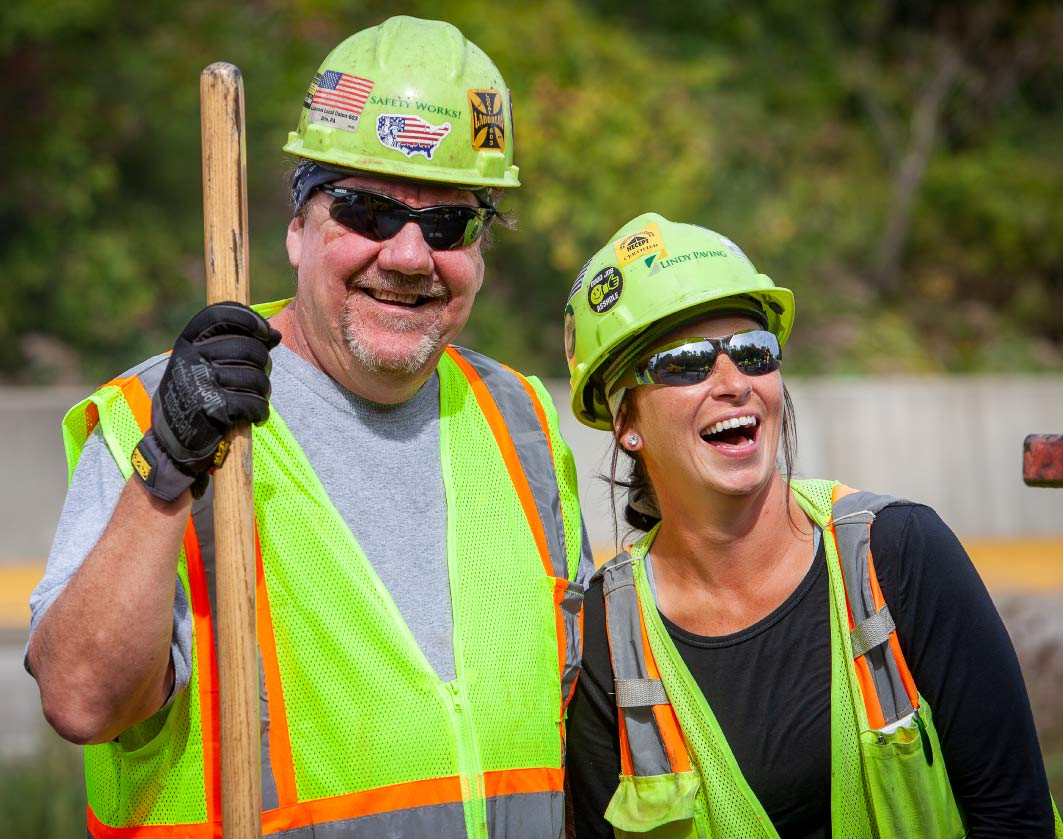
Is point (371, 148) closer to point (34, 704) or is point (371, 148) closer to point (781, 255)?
point (34, 704)

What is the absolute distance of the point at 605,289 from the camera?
3.21m

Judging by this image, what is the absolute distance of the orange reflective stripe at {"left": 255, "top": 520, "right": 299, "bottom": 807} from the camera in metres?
2.66

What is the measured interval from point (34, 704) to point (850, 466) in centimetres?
586

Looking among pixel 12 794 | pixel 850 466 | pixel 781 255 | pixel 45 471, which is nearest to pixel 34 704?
pixel 12 794

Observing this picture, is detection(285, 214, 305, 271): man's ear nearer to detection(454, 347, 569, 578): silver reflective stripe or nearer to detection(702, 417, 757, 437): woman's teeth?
detection(454, 347, 569, 578): silver reflective stripe

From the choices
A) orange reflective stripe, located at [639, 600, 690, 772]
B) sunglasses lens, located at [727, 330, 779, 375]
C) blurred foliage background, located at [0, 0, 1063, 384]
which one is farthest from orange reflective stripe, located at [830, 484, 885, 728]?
blurred foliage background, located at [0, 0, 1063, 384]

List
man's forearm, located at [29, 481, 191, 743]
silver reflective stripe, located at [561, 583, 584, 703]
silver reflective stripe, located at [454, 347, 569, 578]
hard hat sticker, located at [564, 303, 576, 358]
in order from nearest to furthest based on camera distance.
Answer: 1. man's forearm, located at [29, 481, 191, 743]
2. silver reflective stripe, located at [561, 583, 584, 703]
3. silver reflective stripe, located at [454, 347, 569, 578]
4. hard hat sticker, located at [564, 303, 576, 358]

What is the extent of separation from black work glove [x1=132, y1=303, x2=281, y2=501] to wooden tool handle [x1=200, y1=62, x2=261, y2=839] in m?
0.07

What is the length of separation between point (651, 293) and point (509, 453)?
0.53 metres

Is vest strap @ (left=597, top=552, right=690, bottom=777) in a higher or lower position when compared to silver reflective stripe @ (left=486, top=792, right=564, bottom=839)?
higher

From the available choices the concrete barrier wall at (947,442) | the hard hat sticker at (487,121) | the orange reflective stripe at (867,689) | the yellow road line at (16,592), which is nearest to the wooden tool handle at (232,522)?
the hard hat sticker at (487,121)

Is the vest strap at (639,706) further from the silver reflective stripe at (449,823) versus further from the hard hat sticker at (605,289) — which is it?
the hard hat sticker at (605,289)

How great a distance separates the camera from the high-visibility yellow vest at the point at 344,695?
8.71 feet

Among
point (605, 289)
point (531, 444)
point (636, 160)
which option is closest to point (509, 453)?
point (531, 444)
